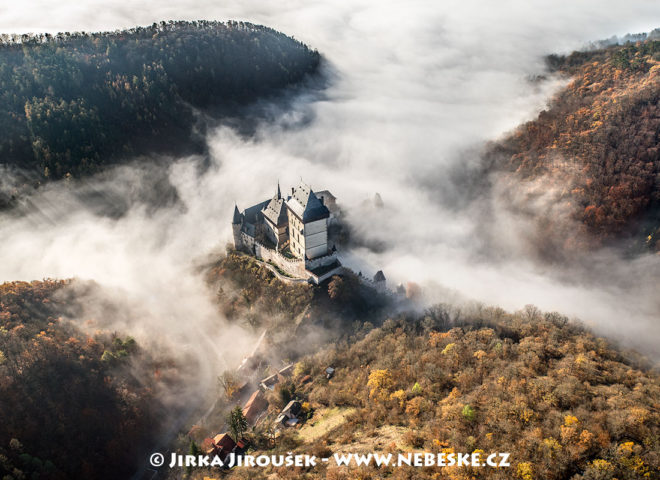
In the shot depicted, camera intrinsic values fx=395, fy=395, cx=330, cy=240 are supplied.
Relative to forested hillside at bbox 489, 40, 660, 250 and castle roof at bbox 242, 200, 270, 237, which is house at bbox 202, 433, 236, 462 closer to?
castle roof at bbox 242, 200, 270, 237

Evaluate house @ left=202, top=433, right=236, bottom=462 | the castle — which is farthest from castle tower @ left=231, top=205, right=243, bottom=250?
house @ left=202, top=433, right=236, bottom=462

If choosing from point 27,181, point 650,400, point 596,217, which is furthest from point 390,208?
point 27,181

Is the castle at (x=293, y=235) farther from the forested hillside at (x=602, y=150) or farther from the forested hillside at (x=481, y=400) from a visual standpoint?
the forested hillside at (x=602, y=150)

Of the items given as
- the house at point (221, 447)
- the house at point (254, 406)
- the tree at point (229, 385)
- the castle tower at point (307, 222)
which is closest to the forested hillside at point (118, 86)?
the castle tower at point (307, 222)

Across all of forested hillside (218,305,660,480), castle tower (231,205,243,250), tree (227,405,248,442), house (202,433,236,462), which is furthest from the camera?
castle tower (231,205,243,250)

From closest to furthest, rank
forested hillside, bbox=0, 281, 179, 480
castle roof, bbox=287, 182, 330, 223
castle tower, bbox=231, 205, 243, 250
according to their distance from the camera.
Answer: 1. forested hillside, bbox=0, 281, 179, 480
2. castle roof, bbox=287, 182, 330, 223
3. castle tower, bbox=231, 205, 243, 250

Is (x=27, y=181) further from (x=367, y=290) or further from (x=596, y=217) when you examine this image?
(x=596, y=217)

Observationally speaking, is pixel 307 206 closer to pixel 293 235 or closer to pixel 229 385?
pixel 293 235
